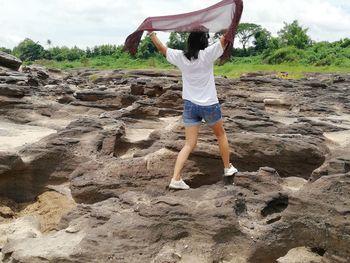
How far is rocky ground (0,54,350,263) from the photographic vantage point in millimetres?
4086

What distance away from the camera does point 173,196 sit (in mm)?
4633

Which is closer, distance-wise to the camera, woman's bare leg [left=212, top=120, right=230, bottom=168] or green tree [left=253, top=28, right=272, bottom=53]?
woman's bare leg [left=212, top=120, right=230, bottom=168]

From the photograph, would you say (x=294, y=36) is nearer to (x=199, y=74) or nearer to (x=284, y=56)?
(x=284, y=56)

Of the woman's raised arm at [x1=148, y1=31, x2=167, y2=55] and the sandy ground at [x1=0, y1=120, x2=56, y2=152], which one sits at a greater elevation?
the woman's raised arm at [x1=148, y1=31, x2=167, y2=55]

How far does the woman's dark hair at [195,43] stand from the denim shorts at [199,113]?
48 centimetres

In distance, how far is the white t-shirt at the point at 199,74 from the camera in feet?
15.2

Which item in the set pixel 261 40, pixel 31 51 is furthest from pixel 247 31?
pixel 31 51

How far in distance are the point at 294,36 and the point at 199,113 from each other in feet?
167

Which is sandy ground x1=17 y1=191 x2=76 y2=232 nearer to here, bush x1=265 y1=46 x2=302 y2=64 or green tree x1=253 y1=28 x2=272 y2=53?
bush x1=265 y1=46 x2=302 y2=64

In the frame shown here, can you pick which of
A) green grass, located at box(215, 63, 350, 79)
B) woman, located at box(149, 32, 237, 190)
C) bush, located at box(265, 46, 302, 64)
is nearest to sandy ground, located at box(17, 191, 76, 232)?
woman, located at box(149, 32, 237, 190)

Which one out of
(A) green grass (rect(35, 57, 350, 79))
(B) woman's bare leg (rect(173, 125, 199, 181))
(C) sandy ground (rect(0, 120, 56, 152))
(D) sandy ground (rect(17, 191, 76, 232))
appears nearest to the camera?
(B) woman's bare leg (rect(173, 125, 199, 181))

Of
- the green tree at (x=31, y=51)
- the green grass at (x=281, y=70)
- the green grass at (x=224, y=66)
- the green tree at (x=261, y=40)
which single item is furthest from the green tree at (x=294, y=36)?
the green tree at (x=31, y=51)

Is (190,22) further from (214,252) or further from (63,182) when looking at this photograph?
(63,182)

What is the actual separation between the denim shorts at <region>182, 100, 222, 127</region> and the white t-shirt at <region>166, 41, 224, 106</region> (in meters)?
0.05
